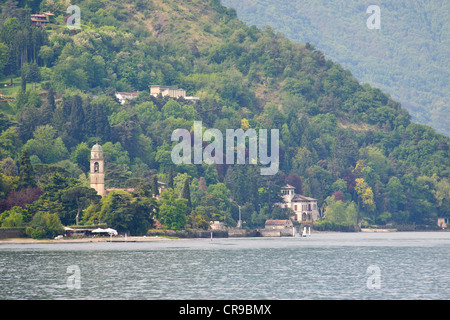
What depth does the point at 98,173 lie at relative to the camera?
146 meters

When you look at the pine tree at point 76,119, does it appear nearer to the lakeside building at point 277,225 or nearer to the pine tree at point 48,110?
the pine tree at point 48,110

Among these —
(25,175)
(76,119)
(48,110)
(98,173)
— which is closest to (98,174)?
(98,173)

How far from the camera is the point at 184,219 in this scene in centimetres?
14400

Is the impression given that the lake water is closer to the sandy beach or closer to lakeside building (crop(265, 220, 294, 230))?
the sandy beach

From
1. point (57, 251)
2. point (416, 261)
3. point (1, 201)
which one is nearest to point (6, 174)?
point (1, 201)

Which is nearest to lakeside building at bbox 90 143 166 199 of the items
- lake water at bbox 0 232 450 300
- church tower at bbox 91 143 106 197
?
church tower at bbox 91 143 106 197

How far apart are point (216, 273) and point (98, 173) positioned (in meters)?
66.1

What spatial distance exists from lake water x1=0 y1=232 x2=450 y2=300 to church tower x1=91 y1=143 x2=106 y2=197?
26.4m

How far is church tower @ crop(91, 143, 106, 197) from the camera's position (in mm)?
145000
